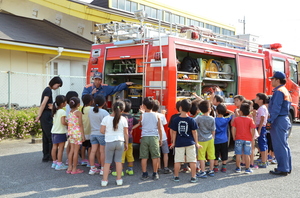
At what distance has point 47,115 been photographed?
676 centimetres

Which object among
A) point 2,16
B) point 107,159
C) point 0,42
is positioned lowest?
point 107,159

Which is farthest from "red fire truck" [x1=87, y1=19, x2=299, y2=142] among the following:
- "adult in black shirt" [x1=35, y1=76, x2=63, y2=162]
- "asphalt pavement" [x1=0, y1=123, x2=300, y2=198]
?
"asphalt pavement" [x1=0, y1=123, x2=300, y2=198]

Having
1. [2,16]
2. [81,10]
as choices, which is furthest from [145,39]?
[2,16]

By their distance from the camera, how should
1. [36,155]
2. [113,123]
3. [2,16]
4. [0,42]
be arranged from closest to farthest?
1. [113,123]
2. [36,155]
3. [0,42]
4. [2,16]

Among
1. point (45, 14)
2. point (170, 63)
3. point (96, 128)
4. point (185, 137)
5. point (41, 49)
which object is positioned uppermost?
point (45, 14)

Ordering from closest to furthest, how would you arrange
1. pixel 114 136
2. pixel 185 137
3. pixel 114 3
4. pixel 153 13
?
1. pixel 114 136
2. pixel 185 137
3. pixel 114 3
4. pixel 153 13

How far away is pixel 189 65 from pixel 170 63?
1109 millimetres

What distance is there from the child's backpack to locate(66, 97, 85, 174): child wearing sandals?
2.71 m

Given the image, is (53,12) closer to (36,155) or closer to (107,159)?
(36,155)

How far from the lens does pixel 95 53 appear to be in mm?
7754

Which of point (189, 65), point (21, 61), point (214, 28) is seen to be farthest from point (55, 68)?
point (214, 28)

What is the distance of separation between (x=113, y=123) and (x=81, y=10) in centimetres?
1078

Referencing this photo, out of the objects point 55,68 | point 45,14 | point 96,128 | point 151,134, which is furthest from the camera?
point 45,14

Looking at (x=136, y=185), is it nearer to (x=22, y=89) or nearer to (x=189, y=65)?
(x=189, y=65)
